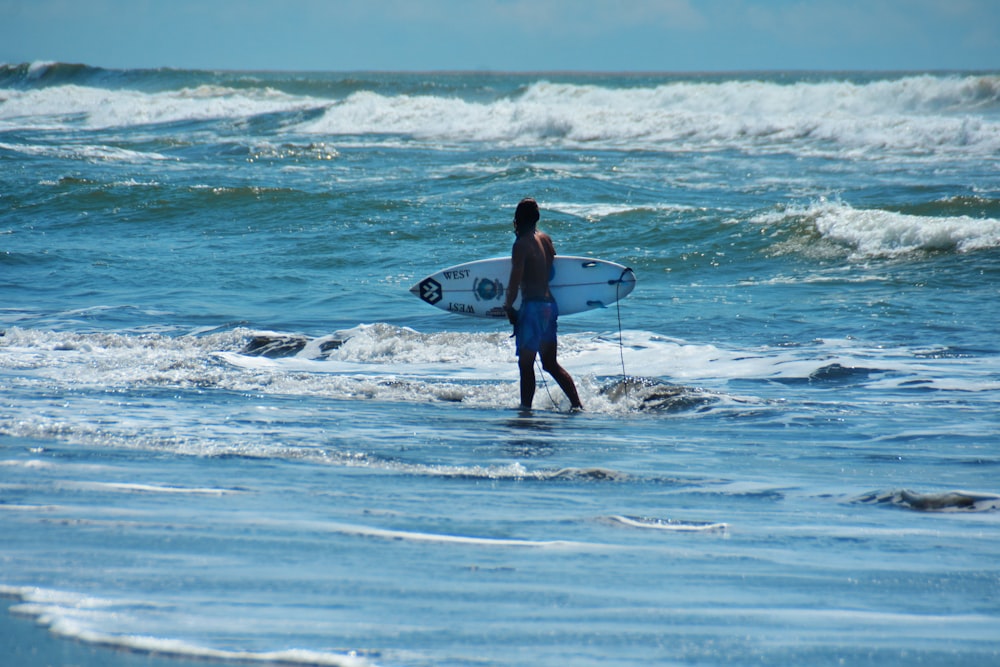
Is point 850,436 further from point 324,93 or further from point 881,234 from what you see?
point 324,93

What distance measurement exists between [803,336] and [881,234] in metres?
5.72

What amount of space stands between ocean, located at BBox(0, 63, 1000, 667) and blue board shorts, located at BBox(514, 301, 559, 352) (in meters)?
0.50

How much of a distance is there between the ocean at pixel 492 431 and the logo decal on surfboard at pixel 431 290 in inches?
24.5

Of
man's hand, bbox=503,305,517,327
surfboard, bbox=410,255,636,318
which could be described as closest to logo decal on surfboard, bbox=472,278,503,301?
surfboard, bbox=410,255,636,318

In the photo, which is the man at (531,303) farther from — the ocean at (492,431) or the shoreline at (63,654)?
the shoreline at (63,654)

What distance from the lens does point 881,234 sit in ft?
48.3

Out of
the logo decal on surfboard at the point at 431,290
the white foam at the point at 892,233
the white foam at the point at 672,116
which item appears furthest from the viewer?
the white foam at the point at 672,116

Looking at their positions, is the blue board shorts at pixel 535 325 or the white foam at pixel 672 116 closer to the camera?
the blue board shorts at pixel 535 325

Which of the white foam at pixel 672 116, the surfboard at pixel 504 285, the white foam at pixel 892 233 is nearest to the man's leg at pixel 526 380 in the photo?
the surfboard at pixel 504 285

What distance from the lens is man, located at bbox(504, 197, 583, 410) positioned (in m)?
7.09

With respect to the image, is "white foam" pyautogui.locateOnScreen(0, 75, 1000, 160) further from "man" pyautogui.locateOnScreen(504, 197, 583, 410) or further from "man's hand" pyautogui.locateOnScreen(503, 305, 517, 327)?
"man's hand" pyautogui.locateOnScreen(503, 305, 517, 327)

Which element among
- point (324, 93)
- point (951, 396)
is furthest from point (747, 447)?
point (324, 93)

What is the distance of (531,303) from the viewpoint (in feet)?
23.6

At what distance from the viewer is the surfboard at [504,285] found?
26.3 ft
